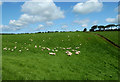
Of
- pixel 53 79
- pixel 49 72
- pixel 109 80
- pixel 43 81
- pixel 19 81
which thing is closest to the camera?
pixel 19 81

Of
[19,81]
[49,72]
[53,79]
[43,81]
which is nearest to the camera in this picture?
[19,81]

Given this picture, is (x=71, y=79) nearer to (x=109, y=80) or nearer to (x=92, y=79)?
(x=92, y=79)

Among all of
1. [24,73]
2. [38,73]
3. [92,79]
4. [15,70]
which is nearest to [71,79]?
[92,79]

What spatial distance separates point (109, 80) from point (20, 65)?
10101 mm

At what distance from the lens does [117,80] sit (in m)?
10.6

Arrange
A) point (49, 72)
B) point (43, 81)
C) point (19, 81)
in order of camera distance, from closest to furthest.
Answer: point (19, 81), point (43, 81), point (49, 72)

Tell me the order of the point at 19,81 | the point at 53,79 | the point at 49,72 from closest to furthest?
the point at 19,81, the point at 53,79, the point at 49,72

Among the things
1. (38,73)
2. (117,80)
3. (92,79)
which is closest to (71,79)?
(92,79)

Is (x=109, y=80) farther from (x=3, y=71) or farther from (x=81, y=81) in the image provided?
(x=3, y=71)

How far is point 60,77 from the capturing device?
8.65m

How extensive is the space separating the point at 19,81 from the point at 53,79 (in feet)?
9.51

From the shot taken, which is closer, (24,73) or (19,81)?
(19,81)

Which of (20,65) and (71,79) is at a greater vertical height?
(20,65)

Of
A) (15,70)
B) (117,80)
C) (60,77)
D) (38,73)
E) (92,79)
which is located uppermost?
(15,70)
